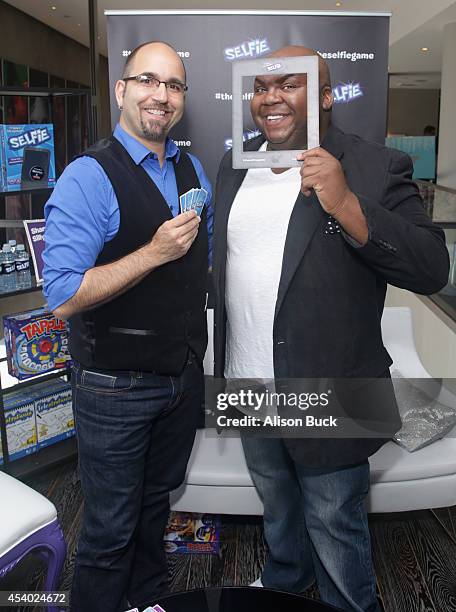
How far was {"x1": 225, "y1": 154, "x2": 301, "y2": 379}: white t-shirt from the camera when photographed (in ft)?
5.14

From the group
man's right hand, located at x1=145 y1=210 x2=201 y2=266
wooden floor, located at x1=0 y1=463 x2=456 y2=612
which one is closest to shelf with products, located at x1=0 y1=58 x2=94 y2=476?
wooden floor, located at x1=0 y1=463 x2=456 y2=612

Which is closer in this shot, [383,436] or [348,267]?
[348,267]

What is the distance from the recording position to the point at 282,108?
4.76 feet

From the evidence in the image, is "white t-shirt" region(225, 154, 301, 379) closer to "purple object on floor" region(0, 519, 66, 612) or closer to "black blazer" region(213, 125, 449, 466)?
"black blazer" region(213, 125, 449, 466)

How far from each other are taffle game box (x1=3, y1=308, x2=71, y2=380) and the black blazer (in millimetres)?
1332

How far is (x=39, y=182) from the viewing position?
2684 mm

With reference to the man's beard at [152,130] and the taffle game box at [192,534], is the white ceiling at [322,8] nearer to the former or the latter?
the man's beard at [152,130]

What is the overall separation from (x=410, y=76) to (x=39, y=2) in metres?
8.74

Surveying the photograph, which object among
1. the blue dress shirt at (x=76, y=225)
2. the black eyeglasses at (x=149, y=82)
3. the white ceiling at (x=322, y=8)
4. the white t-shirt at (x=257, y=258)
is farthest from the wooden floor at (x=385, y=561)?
the white ceiling at (x=322, y=8)

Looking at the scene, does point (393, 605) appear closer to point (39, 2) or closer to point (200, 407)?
point (200, 407)

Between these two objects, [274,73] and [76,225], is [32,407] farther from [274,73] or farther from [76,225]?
[274,73]

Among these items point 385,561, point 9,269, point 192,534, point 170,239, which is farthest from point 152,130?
point 385,561

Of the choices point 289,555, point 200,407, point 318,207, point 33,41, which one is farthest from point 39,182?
point 33,41

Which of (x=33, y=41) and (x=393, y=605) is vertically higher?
(x=33, y=41)
